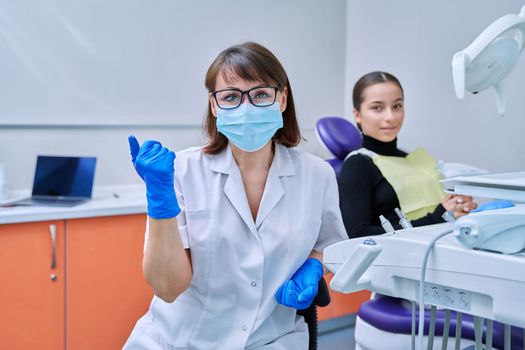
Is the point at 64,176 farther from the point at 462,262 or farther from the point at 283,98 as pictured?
the point at 462,262

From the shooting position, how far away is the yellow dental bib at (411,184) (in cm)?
191

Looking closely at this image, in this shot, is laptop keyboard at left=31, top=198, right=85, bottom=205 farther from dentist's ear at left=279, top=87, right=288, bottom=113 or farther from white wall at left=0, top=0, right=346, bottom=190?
dentist's ear at left=279, top=87, right=288, bottom=113

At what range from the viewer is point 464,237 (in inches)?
33.5

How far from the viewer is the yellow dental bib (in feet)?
6.28

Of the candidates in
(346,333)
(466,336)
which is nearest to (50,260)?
(466,336)

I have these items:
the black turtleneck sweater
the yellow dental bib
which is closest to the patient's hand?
the black turtleneck sweater

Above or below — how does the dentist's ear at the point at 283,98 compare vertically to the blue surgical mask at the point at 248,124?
above

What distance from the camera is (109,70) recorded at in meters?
2.37

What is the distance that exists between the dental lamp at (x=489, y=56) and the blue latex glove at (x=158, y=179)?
2.18ft

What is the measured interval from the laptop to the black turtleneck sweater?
3.47 ft

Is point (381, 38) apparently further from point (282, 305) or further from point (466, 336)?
point (282, 305)

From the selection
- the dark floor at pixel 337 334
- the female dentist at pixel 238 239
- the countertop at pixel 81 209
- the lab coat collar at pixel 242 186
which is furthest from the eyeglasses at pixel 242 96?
the dark floor at pixel 337 334

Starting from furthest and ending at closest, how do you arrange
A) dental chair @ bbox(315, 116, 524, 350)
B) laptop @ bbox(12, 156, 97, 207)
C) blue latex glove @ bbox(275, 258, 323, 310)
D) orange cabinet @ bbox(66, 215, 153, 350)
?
laptop @ bbox(12, 156, 97, 207) < orange cabinet @ bbox(66, 215, 153, 350) < dental chair @ bbox(315, 116, 524, 350) < blue latex glove @ bbox(275, 258, 323, 310)

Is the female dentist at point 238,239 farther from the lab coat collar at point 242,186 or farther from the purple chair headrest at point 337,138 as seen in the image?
the purple chair headrest at point 337,138
